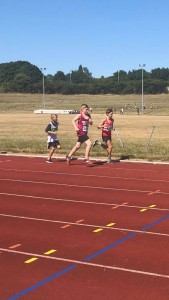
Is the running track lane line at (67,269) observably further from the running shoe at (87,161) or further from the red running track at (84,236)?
the running shoe at (87,161)

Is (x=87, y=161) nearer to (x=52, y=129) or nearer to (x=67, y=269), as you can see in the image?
(x=52, y=129)

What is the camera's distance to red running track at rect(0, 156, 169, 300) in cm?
518

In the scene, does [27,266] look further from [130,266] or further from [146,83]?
[146,83]

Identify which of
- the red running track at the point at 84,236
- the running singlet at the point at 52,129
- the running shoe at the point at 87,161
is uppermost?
the running singlet at the point at 52,129

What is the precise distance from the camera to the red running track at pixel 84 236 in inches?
204

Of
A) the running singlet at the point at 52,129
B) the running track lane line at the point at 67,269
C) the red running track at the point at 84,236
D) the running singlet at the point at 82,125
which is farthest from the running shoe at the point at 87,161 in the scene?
the running track lane line at the point at 67,269

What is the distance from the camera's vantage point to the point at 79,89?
401ft

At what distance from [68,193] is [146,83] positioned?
10969 cm

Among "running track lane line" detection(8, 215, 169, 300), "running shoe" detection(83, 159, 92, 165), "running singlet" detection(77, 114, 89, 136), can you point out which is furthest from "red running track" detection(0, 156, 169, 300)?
"running shoe" detection(83, 159, 92, 165)

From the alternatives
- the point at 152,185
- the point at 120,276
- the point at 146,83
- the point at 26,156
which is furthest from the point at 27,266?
the point at 146,83

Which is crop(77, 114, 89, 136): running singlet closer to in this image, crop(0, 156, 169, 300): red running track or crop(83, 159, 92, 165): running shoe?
crop(83, 159, 92, 165): running shoe

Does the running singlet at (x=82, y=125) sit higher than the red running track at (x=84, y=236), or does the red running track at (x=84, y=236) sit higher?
the running singlet at (x=82, y=125)

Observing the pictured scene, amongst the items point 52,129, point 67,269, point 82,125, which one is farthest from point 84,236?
point 52,129

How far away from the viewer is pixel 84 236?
23.1 feet
